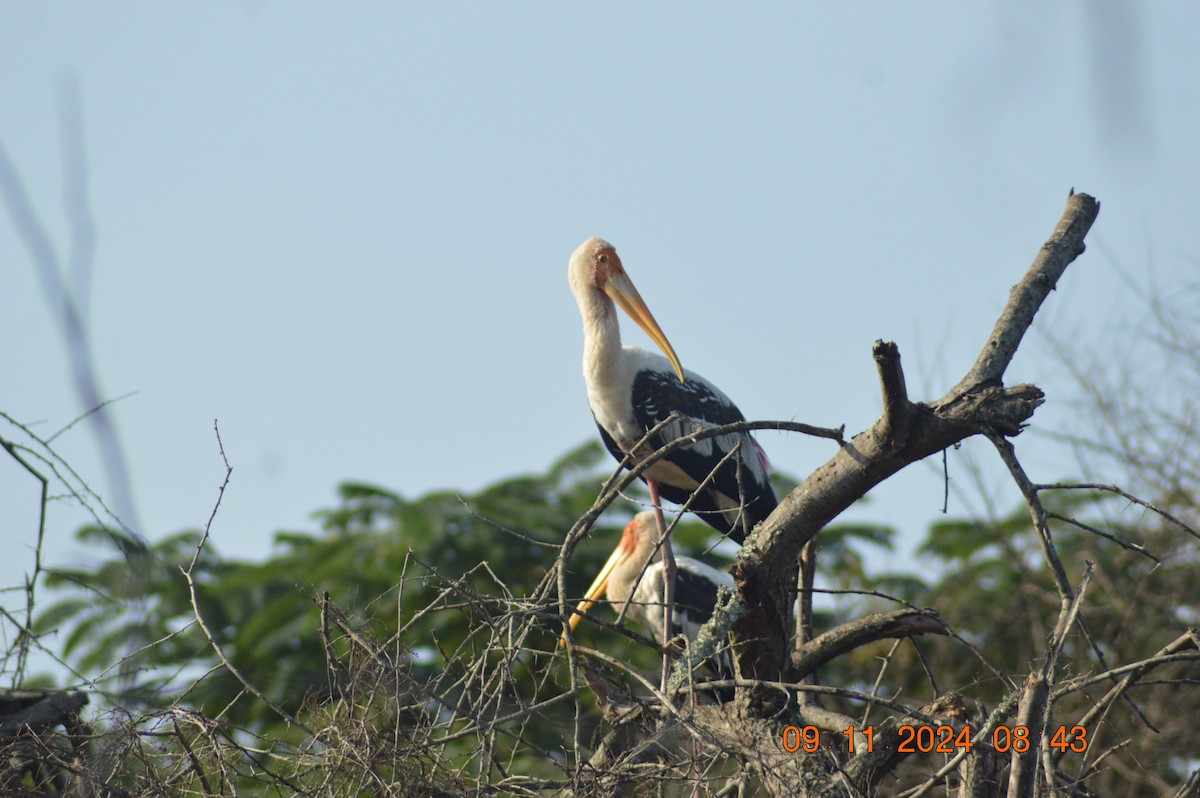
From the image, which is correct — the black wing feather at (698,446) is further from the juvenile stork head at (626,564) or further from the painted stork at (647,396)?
the juvenile stork head at (626,564)

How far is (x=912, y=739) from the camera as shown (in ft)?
12.1

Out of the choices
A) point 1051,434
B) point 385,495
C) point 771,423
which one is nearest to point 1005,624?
point 1051,434

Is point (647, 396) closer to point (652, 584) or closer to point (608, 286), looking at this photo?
point (608, 286)

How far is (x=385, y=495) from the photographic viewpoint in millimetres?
9953

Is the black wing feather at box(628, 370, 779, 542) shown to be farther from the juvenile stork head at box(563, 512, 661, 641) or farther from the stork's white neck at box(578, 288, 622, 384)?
the juvenile stork head at box(563, 512, 661, 641)

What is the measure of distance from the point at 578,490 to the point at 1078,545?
426 cm

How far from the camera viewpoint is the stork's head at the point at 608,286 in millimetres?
6980

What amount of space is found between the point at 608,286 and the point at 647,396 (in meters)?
0.66

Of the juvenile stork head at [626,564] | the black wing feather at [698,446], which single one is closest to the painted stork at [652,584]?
the juvenile stork head at [626,564]

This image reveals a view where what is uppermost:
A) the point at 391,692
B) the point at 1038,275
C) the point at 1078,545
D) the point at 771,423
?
the point at 1078,545

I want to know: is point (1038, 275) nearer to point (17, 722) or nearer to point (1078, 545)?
point (17, 722)

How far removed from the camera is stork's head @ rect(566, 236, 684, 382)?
6.98 meters

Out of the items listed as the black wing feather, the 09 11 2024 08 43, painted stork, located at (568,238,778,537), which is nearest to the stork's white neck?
painted stork, located at (568,238,778,537)

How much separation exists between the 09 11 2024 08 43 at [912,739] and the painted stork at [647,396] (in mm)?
2661
